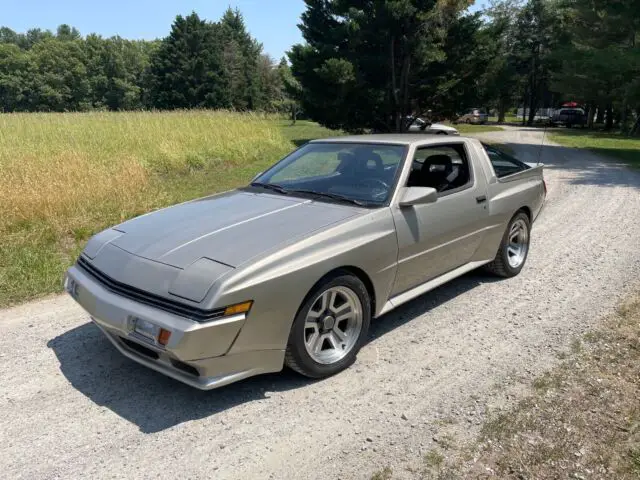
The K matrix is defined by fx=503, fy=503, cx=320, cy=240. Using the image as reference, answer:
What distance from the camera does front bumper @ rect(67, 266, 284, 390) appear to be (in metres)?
2.67

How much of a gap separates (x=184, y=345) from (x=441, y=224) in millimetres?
2323

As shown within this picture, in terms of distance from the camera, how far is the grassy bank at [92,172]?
19.7ft

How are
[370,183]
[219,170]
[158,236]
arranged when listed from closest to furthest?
[158,236] → [370,183] → [219,170]

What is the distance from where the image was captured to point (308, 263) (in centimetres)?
306

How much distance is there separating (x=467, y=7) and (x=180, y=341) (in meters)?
20.3

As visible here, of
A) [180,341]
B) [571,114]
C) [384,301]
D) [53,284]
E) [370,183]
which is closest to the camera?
[180,341]

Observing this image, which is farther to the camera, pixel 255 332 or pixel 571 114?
pixel 571 114

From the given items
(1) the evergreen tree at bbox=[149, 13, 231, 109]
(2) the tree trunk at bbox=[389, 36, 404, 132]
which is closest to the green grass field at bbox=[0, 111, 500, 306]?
(2) the tree trunk at bbox=[389, 36, 404, 132]

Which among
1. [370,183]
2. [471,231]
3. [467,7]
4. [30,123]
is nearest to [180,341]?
[370,183]

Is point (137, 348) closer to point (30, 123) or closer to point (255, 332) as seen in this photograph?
point (255, 332)

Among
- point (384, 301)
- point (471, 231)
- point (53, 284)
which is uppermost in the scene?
point (471, 231)

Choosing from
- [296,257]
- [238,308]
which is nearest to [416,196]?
[296,257]

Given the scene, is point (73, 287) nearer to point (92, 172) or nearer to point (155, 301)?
point (155, 301)

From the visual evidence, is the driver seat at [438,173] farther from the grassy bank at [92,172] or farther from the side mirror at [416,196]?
the grassy bank at [92,172]
